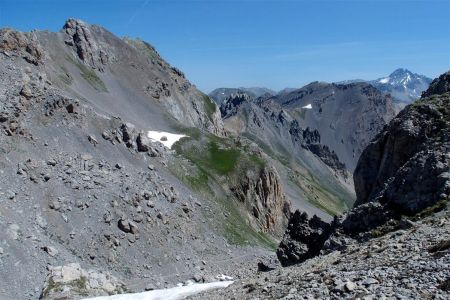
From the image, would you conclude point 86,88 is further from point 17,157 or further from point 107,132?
point 17,157

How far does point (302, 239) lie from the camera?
4106 centimetres

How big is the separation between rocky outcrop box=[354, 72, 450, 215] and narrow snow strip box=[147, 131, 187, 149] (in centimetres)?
6837

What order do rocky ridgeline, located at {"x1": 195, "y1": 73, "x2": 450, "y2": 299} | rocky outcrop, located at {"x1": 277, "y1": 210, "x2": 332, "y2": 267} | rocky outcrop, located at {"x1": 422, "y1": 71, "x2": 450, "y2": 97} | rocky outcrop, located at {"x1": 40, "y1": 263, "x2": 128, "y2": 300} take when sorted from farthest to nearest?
rocky outcrop, located at {"x1": 40, "y1": 263, "x2": 128, "y2": 300} → rocky outcrop, located at {"x1": 422, "y1": 71, "x2": 450, "y2": 97} → rocky outcrop, located at {"x1": 277, "y1": 210, "x2": 332, "y2": 267} → rocky ridgeline, located at {"x1": 195, "y1": 73, "x2": 450, "y2": 299}

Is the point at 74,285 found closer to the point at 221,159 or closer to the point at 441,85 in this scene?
the point at 441,85

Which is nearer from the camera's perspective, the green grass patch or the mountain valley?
the mountain valley

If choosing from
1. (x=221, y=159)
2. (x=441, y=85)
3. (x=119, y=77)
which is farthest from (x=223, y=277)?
(x=119, y=77)

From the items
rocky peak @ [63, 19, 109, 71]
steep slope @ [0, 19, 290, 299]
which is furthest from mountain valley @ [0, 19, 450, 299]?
rocky peak @ [63, 19, 109, 71]

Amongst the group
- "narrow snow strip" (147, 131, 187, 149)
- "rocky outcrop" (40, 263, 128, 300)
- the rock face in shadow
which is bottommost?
"rocky outcrop" (40, 263, 128, 300)

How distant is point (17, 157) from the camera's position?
63688 millimetres

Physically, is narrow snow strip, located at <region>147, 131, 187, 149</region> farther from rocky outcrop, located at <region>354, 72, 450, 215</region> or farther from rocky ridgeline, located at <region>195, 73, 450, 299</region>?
rocky outcrop, located at <region>354, 72, 450, 215</region>

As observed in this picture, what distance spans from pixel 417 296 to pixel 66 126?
6546 centimetres

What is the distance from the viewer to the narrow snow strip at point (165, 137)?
105644mm

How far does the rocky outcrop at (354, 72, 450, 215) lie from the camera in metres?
27.0

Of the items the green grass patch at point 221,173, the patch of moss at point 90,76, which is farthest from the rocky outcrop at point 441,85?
the patch of moss at point 90,76
